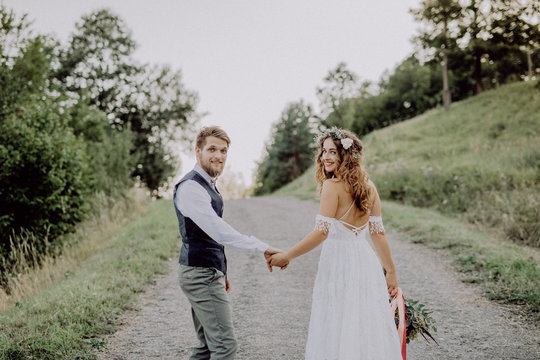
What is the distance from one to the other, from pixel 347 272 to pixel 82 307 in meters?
3.38

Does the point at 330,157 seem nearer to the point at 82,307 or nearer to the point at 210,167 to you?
the point at 210,167

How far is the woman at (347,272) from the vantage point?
9.59 feet

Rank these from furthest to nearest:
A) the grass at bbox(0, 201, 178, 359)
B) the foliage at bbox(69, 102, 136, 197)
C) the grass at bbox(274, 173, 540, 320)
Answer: the foliage at bbox(69, 102, 136, 197) < the grass at bbox(274, 173, 540, 320) < the grass at bbox(0, 201, 178, 359)

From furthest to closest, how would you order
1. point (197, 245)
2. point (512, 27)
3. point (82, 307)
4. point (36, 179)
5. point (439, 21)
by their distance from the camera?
point (439, 21), point (512, 27), point (36, 179), point (82, 307), point (197, 245)

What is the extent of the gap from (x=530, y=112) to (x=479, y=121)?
8.80 ft

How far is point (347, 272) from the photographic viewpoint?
3076mm

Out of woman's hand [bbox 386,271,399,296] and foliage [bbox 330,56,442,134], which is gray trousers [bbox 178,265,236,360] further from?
foliage [bbox 330,56,442,134]

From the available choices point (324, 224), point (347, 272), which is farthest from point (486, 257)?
point (324, 224)

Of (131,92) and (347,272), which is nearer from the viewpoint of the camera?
(347,272)

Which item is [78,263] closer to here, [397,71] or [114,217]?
[114,217]

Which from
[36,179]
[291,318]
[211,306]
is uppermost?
[36,179]

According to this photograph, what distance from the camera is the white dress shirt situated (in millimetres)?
2568

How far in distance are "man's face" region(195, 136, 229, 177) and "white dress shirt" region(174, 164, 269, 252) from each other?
7.1 inches

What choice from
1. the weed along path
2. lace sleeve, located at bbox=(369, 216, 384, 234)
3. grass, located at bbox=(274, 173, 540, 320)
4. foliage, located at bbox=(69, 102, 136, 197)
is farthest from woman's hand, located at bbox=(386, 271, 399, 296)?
foliage, located at bbox=(69, 102, 136, 197)
